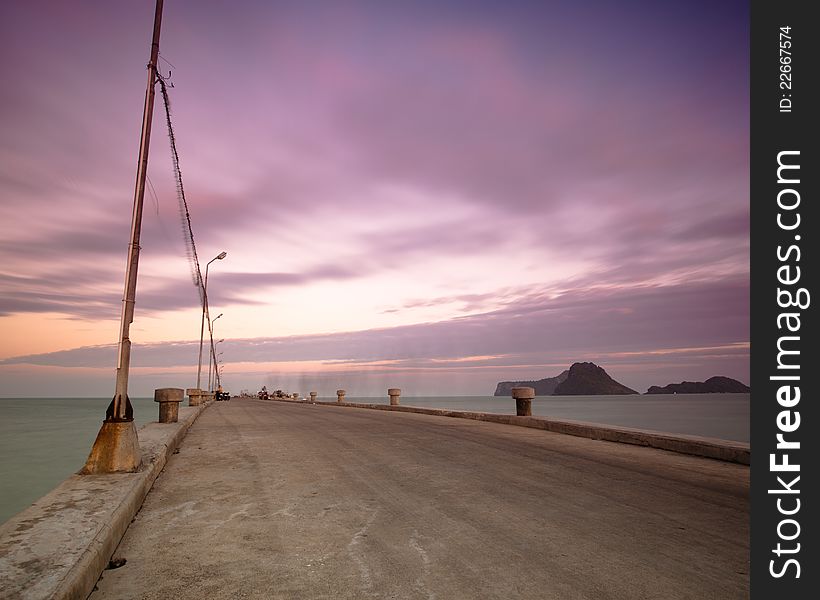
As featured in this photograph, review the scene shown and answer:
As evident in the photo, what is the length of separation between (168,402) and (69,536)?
1163cm

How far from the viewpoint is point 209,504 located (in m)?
5.95

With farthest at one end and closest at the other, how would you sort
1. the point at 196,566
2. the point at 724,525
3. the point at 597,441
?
the point at 597,441 → the point at 724,525 → the point at 196,566

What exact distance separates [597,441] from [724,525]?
6.93m

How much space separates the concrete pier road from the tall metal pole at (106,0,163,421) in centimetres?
122

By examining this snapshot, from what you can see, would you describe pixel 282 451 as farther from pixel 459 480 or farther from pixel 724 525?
pixel 724 525

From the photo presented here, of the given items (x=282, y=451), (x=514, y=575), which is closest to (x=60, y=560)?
(x=514, y=575)

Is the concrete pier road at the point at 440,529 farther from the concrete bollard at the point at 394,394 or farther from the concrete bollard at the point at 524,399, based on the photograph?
the concrete bollard at the point at 394,394

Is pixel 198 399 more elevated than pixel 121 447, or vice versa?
pixel 121 447

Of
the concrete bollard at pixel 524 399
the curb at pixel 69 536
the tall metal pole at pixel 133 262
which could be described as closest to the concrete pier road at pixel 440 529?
the curb at pixel 69 536

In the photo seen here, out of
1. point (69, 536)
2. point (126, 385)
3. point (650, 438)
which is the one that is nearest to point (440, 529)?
point (69, 536)

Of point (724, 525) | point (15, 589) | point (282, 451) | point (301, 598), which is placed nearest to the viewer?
point (15, 589)

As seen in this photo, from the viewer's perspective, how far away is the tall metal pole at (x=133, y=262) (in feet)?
23.1

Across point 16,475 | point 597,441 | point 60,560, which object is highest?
point 60,560

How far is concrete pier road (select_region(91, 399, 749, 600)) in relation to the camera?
366cm
